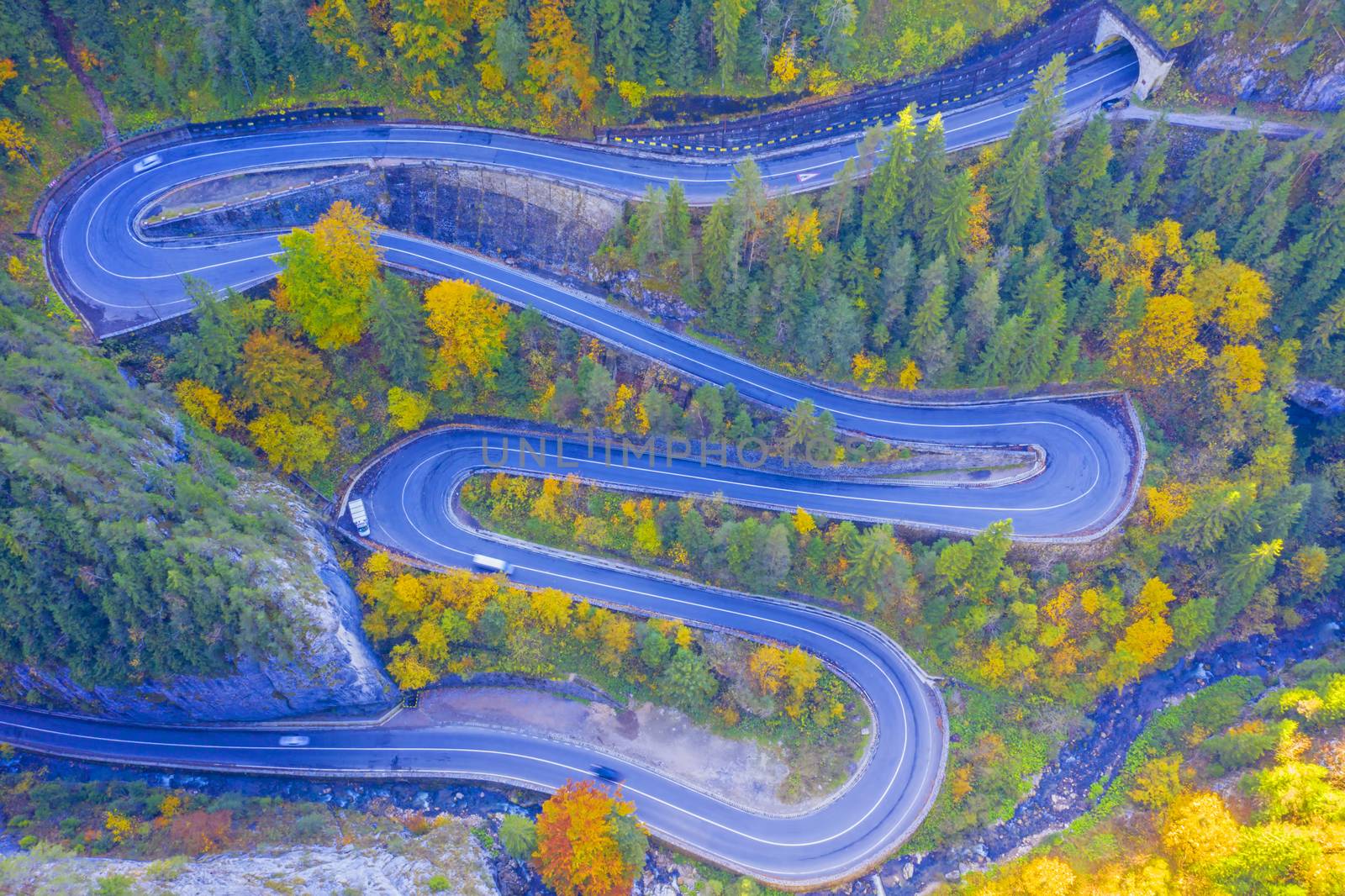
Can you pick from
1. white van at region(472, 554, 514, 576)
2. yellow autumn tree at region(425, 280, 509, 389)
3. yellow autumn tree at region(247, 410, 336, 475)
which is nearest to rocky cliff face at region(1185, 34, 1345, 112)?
yellow autumn tree at region(425, 280, 509, 389)

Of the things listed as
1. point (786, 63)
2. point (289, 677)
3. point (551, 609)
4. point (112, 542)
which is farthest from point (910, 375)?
point (112, 542)

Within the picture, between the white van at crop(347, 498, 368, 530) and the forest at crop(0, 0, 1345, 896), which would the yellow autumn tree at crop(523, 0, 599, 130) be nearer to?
the forest at crop(0, 0, 1345, 896)

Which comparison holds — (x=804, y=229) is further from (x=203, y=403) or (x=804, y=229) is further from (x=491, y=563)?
(x=203, y=403)

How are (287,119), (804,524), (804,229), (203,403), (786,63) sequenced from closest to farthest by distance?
(203,403) < (804,229) < (804,524) < (786,63) < (287,119)

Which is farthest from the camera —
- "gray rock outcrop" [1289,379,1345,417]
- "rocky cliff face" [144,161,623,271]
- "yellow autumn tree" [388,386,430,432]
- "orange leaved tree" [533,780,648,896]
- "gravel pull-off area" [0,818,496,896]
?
"gray rock outcrop" [1289,379,1345,417]

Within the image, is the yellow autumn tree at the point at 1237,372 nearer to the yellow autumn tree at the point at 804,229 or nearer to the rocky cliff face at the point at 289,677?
the yellow autumn tree at the point at 804,229

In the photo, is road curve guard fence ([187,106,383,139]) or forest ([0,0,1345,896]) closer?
forest ([0,0,1345,896])
